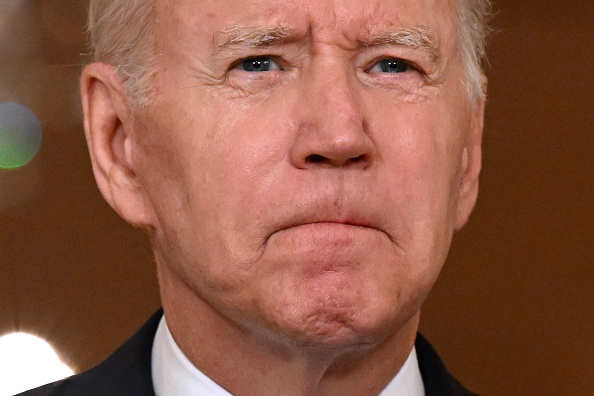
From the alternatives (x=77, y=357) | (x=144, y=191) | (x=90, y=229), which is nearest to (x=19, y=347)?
(x=77, y=357)

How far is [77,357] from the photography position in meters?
2.95

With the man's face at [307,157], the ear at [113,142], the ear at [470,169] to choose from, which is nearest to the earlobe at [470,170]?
the ear at [470,169]

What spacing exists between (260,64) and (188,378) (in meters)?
0.62

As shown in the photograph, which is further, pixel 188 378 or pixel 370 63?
pixel 188 378

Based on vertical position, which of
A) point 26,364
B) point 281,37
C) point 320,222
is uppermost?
point 281,37

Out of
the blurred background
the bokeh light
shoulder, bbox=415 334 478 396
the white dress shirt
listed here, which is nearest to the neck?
the white dress shirt

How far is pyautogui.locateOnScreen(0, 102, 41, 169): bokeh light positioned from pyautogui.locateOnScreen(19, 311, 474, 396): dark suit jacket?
795mm

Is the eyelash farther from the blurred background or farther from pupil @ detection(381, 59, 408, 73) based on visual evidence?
the blurred background

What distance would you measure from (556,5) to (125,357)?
1.58 m

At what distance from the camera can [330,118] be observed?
1.90 metres

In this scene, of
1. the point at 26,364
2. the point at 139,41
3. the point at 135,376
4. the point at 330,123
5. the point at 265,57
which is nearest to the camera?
the point at 330,123

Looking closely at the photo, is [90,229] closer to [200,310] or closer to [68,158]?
[68,158]

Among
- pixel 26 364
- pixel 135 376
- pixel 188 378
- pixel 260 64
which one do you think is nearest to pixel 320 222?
pixel 260 64

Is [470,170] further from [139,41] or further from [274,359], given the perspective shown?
[139,41]
